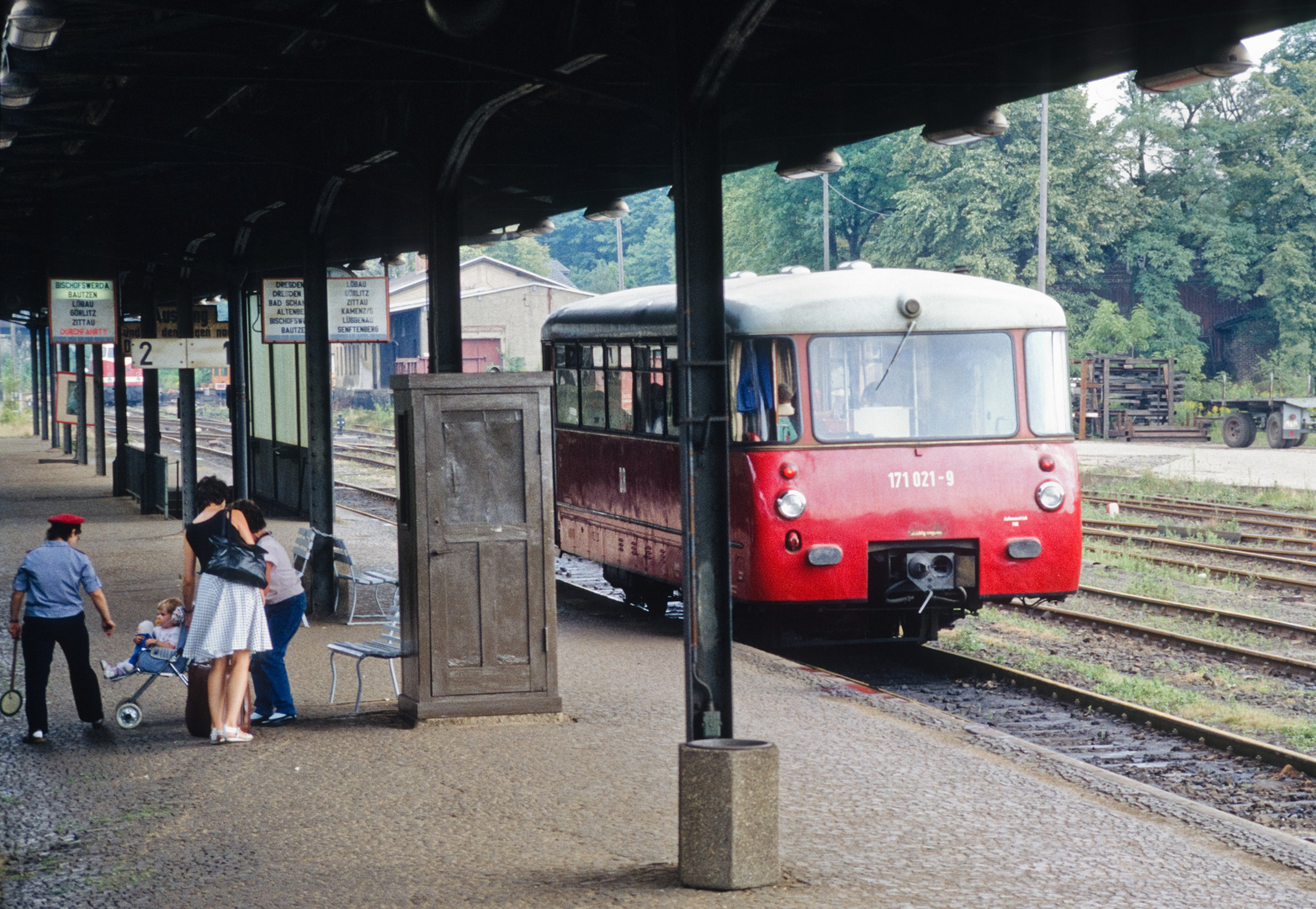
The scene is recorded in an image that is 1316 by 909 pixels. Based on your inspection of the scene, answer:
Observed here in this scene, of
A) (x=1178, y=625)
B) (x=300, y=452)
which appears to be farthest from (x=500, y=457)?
(x=300, y=452)

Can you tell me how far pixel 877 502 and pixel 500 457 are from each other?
11.4 feet

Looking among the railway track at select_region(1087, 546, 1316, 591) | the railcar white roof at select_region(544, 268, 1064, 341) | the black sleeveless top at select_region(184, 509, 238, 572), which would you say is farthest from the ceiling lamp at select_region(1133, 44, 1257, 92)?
the railway track at select_region(1087, 546, 1316, 591)

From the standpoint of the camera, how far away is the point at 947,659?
40.1 ft

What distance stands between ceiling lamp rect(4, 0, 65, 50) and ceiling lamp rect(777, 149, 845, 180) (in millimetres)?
5794

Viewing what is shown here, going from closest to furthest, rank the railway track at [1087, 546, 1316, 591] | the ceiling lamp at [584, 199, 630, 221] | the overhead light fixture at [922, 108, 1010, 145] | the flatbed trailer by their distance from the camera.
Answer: the overhead light fixture at [922, 108, 1010, 145] → the ceiling lamp at [584, 199, 630, 221] → the railway track at [1087, 546, 1316, 591] → the flatbed trailer

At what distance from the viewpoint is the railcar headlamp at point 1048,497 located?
37.9 ft

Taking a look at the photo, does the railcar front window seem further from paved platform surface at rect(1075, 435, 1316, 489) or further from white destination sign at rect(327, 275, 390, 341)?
paved platform surface at rect(1075, 435, 1316, 489)

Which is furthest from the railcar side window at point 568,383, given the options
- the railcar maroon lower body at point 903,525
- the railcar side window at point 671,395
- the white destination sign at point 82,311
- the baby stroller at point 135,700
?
the white destination sign at point 82,311

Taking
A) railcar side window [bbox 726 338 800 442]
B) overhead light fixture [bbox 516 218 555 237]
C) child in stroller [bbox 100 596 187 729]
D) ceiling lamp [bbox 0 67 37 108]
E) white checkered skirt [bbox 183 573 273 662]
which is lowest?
child in stroller [bbox 100 596 187 729]

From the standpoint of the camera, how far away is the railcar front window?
37.6ft

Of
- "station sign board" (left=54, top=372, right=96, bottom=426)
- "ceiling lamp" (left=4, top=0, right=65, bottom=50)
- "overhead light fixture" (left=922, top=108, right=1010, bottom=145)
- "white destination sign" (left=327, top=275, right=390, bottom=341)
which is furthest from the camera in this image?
"station sign board" (left=54, top=372, right=96, bottom=426)

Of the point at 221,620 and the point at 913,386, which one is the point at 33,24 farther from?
the point at 913,386

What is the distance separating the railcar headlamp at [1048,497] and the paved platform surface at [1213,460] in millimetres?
16142

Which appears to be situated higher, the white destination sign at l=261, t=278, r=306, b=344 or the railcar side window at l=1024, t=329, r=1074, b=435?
the white destination sign at l=261, t=278, r=306, b=344
